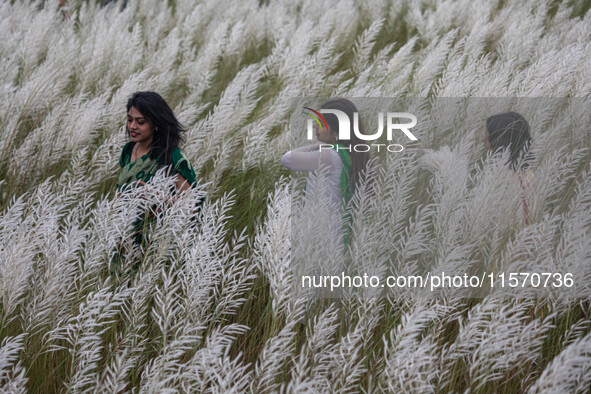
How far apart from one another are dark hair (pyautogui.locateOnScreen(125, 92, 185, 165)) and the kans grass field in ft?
0.99

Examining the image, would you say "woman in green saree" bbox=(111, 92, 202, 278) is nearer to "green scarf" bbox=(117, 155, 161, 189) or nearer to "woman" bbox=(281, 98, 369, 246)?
"green scarf" bbox=(117, 155, 161, 189)

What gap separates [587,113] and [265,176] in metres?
1.78

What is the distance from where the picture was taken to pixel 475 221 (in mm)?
1740

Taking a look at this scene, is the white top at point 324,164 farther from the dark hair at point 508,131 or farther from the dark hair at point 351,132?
the dark hair at point 508,131

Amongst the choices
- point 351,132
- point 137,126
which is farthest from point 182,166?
point 351,132

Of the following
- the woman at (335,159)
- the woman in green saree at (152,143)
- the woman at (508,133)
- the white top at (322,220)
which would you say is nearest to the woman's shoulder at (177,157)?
the woman in green saree at (152,143)

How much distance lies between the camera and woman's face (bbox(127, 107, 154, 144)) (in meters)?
2.28

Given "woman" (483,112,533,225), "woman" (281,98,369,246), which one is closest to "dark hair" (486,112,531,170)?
"woman" (483,112,533,225)

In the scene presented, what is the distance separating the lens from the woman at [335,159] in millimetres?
2139

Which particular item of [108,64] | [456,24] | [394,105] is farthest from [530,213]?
[456,24]

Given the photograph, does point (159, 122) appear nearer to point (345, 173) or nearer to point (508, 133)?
point (345, 173)

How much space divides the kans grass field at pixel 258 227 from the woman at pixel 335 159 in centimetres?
16

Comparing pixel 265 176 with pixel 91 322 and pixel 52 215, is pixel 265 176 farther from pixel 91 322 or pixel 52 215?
pixel 91 322

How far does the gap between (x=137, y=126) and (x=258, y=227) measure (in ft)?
2.50
